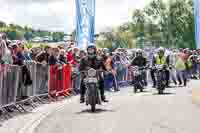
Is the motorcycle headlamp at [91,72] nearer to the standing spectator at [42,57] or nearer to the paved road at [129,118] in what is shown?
the paved road at [129,118]

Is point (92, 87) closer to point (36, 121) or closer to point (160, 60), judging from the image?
point (36, 121)

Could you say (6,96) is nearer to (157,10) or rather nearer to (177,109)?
(177,109)

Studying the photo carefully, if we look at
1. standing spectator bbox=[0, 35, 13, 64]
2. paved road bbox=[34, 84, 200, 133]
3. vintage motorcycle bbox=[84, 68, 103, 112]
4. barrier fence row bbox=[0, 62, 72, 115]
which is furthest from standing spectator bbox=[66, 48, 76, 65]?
standing spectator bbox=[0, 35, 13, 64]

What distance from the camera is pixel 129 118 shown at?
15.5 metres

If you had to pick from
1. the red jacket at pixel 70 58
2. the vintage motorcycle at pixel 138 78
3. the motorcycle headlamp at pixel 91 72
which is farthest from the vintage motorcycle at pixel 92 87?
the red jacket at pixel 70 58

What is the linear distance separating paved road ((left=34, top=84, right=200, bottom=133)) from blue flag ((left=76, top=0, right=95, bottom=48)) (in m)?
10.1

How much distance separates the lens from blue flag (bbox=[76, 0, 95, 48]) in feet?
101

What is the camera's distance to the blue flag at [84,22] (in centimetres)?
3064

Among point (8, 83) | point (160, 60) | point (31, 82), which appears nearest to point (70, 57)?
point (160, 60)

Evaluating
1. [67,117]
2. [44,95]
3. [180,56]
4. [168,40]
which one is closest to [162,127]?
[67,117]

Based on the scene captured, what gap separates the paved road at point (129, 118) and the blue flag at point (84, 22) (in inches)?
398

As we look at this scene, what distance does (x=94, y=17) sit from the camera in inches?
1227

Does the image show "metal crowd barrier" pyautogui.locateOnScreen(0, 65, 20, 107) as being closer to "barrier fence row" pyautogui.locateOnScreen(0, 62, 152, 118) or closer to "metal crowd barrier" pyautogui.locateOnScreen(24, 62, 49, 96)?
"barrier fence row" pyautogui.locateOnScreen(0, 62, 152, 118)

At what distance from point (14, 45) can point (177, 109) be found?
5039 mm
